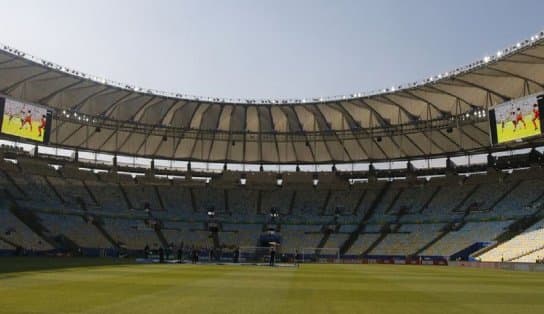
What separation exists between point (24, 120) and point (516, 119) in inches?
1706

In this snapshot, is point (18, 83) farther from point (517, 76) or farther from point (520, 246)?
point (520, 246)

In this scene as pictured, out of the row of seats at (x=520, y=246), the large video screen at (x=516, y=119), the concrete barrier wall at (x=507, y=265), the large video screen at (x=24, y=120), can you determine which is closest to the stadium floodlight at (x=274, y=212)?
the concrete barrier wall at (x=507, y=265)

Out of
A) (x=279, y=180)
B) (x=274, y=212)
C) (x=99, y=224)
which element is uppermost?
(x=279, y=180)

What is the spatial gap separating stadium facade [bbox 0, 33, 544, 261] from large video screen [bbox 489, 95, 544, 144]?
388 cm

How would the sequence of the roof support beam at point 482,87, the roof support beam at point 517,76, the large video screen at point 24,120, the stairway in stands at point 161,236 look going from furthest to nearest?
the stairway in stands at point 161,236, the roof support beam at point 482,87, the roof support beam at point 517,76, the large video screen at point 24,120

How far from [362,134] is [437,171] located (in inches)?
492

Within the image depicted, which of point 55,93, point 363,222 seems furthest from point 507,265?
point 55,93

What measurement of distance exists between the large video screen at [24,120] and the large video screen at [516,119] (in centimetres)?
4086

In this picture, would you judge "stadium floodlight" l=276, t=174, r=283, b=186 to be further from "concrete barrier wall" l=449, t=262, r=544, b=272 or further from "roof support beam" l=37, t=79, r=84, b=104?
"roof support beam" l=37, t=79, r=84, b=104

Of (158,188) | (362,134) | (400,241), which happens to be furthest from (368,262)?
(158,188)

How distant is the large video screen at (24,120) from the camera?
43.7 m

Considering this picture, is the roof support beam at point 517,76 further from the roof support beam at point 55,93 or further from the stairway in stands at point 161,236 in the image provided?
the stairway in stands at point 161,236

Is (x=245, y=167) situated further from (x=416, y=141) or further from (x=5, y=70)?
(x=5, y=70)

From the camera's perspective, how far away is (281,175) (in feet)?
238
